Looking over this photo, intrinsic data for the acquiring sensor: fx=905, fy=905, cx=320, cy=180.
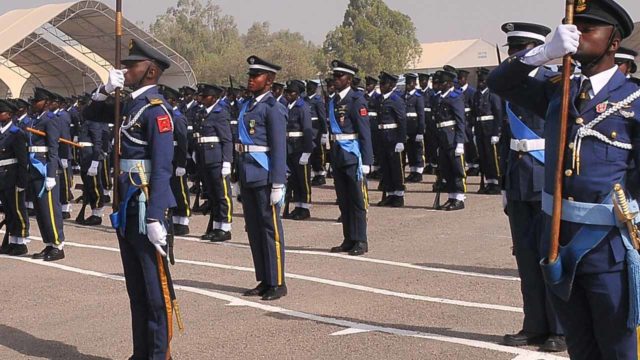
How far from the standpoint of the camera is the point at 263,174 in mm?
8320

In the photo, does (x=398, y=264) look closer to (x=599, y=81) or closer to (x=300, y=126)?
(x=599, y=81)

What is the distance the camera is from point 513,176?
250 inches

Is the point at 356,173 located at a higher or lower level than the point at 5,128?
lower

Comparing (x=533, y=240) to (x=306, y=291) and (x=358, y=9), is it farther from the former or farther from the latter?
(x=358, y=9)

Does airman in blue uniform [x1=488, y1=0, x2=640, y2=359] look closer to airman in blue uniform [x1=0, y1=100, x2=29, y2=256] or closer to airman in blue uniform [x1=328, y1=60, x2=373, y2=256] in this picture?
airman in blue uniform [x1=328, y1=60, x2=373, y2=256]

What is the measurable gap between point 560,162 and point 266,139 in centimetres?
491

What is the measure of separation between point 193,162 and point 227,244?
191 inches

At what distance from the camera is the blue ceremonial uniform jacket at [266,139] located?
8252 millimetres

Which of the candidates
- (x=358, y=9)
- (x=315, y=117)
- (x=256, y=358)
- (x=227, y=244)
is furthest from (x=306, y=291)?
(x=358, y=9)

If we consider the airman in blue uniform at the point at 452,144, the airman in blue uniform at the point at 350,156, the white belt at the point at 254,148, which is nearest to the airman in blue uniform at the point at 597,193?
the white belt at the point at 254,148

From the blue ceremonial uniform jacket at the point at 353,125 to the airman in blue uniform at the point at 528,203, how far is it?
418cm

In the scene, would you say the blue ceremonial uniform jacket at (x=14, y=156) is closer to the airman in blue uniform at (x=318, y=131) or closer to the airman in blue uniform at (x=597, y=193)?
the airman in blue uniform at (x=318, y=131)

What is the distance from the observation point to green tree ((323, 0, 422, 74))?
6075cm

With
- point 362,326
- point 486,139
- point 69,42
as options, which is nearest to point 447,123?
point 486,139
